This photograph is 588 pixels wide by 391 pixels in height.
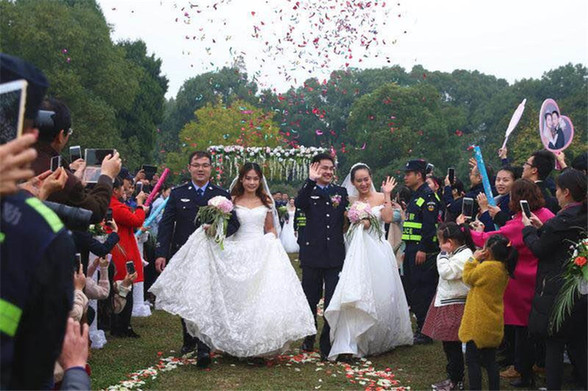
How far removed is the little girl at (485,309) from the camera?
6059 millimetres

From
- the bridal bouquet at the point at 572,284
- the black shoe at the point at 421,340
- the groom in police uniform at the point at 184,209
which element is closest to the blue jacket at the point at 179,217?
the groom in police uniform at the point at 184,209

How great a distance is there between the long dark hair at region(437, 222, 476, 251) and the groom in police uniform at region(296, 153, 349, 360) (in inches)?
73.5

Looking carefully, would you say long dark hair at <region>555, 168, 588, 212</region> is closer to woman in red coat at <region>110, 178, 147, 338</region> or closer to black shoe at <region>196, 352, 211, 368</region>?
black shoe at <region>196, 352, 211, 368</region>

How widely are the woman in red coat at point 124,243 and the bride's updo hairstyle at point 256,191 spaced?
49.1 inches

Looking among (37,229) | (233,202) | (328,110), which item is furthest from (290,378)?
(328,110)

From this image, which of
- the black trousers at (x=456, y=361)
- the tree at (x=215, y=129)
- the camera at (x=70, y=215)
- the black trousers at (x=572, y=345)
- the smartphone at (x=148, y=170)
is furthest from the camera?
the tree at (x=215, y=129)

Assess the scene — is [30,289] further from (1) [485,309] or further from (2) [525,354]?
(2) [525,354]

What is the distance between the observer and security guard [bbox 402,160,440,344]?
9008 mm

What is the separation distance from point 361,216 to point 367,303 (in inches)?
39.7

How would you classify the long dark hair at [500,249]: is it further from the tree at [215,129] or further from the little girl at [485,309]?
the tree at [215,129]

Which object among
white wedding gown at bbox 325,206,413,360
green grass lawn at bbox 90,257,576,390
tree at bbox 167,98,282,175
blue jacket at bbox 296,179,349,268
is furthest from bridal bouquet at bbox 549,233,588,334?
tree at bbox 167,98,282,175

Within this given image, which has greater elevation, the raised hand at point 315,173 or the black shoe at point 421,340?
the raised hand at point 315,173

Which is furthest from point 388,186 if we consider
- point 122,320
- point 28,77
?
point 28,77

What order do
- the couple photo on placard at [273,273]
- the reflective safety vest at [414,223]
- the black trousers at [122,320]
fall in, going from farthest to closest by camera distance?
the black trousers at [122,320] < the reflective safety vest at [414,223] < the couple photo on placard at [273,273]
